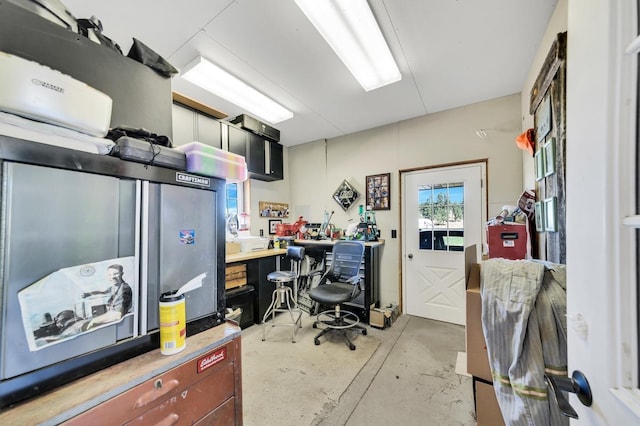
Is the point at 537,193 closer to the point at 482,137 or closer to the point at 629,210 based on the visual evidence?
the point at 482,137

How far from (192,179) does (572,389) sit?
134 cm

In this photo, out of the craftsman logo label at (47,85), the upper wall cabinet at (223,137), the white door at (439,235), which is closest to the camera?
the craftsman logo label at (47,85)

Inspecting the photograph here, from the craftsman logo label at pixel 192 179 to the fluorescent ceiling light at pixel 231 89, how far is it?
1.56m

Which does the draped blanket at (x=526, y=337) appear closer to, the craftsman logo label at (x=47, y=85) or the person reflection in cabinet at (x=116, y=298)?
the person reflection in cabinet at (x=116, y=298)

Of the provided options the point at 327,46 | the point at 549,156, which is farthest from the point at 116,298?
the point at 549,156

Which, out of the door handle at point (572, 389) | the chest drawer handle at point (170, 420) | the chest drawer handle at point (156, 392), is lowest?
the chest drawer handle at point (170, 420)

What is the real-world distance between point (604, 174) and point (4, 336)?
4.75 ft

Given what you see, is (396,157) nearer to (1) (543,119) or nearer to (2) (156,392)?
(1) (543,119)

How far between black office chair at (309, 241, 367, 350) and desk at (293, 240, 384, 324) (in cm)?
13

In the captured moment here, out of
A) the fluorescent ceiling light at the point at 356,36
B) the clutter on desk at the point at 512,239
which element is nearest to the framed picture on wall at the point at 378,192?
the fluorescent ceiling light at the point at 356,36

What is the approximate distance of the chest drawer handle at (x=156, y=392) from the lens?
0.72 m

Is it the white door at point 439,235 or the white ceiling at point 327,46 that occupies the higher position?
the white ceiling at point 327,46

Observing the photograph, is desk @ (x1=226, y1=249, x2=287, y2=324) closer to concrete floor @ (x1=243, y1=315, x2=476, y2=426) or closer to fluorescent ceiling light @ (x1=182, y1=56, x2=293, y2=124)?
concrete floor @ (x1=243, y1=315, x2=476, y2=426)

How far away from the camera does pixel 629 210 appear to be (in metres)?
0.45
